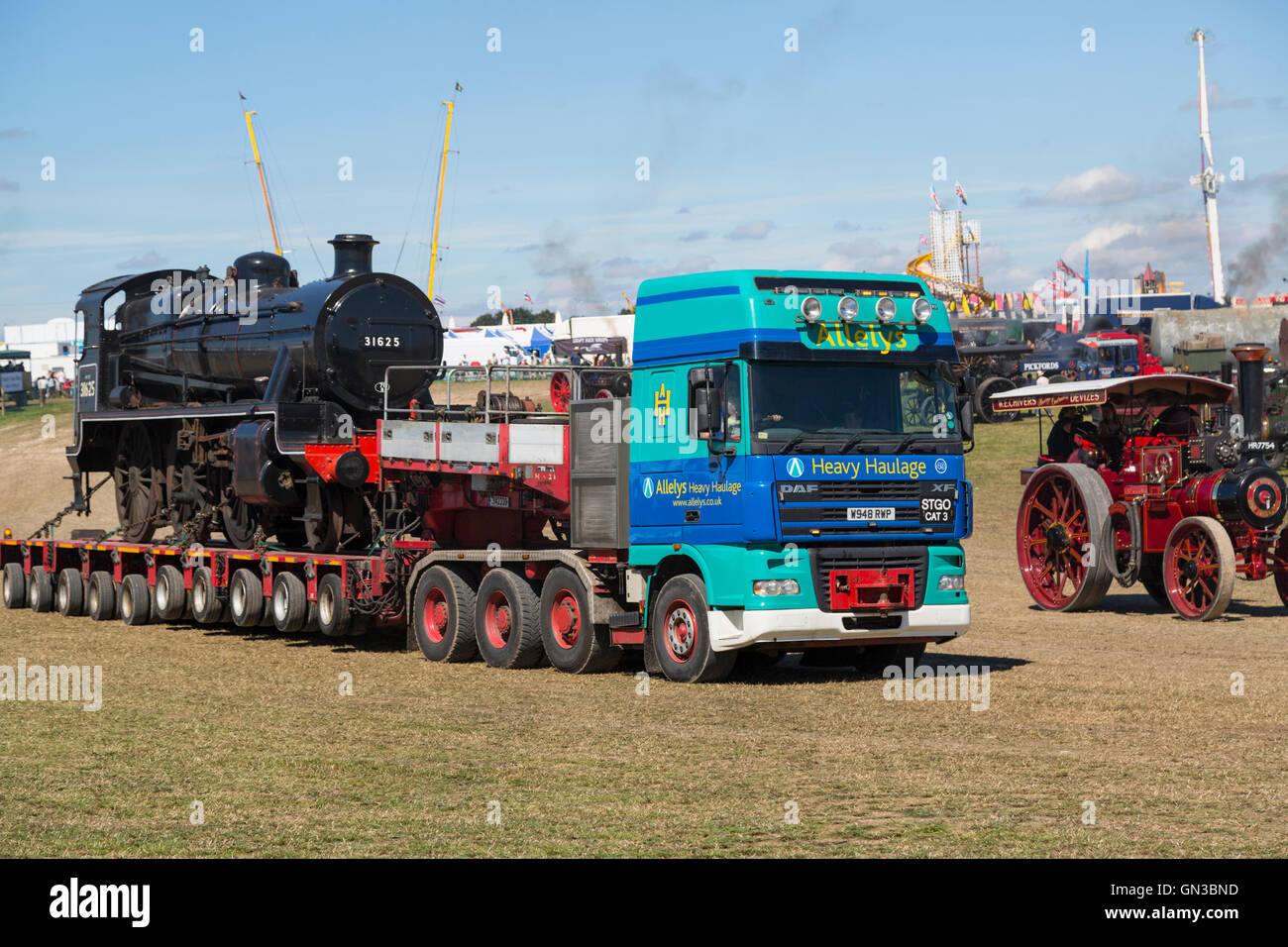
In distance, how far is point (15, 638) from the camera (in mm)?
19078

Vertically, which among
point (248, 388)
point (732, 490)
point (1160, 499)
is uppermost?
point (248, 388)

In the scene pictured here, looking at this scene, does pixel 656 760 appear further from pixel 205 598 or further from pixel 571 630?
pixel 205 598

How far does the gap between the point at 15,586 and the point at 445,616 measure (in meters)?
10.9

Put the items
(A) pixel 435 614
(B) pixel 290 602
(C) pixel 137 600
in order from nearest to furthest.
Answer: (A) pixel 435 614, (B) pixel 290 602, (C) pixel 137 600

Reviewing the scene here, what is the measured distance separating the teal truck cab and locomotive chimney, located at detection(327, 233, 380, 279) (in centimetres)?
651

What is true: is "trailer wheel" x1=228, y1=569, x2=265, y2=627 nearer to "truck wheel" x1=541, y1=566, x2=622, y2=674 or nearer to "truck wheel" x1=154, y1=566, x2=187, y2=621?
"truck wheel" x1=154, y1=566, x2=187, y2=621

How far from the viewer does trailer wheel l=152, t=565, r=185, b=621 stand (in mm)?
20266

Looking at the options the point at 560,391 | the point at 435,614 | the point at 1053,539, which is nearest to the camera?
the point at 435,614

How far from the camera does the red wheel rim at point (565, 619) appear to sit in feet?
47.1

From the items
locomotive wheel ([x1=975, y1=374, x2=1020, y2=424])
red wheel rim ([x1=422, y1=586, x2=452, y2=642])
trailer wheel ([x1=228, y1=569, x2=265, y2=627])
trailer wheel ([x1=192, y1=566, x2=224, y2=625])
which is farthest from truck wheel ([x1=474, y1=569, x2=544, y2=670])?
locomotive wheel ([x1=975, y1=374, x2=1020, y2=424])

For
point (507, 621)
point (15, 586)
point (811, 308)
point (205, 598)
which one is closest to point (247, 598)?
point (205, 598)

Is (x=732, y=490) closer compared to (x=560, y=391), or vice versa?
(x=732, y=490)

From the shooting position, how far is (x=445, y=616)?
15.8m
